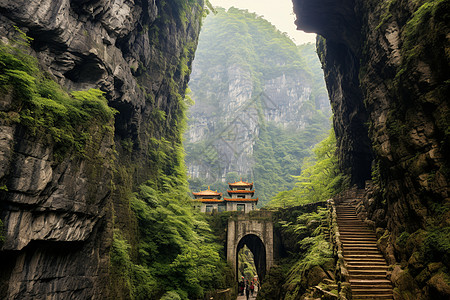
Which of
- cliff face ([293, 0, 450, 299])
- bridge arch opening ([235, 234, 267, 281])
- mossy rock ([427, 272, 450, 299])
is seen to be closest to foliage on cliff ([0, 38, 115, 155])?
mossy rock ([427, 272, 450, 299])

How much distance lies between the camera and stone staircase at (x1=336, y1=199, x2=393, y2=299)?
10164 millimetres

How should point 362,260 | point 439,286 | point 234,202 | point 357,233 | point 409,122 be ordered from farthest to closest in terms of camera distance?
1. point 234,202
2. point 357,233
3. point 362,260
4. point 409,122
5. point 439,286

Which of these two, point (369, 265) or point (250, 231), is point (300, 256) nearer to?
point (250, 231)

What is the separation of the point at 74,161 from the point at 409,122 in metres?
14.0

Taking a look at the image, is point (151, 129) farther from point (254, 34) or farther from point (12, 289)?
point (254, 34)

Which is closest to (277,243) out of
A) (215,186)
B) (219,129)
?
(215,186)

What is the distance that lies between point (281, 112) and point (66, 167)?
91554 millimetres

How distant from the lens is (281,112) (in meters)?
96.7

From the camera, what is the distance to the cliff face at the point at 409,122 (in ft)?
30.9

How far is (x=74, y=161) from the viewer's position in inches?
415

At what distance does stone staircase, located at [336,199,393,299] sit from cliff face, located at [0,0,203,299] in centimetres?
1041

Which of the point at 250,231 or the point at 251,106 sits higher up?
the point at 251,106

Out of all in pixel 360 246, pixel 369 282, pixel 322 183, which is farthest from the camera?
pixel 322 183

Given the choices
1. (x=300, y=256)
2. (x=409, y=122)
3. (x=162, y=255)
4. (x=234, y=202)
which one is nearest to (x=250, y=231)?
(x=300, y=256)
